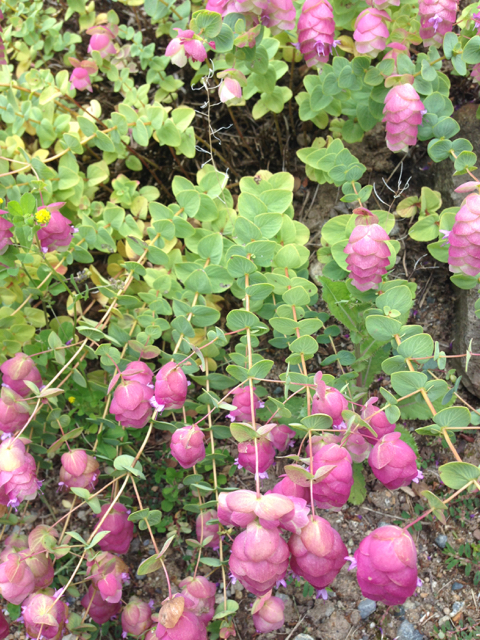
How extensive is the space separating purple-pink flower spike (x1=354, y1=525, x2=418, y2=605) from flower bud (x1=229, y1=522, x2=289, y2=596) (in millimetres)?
141

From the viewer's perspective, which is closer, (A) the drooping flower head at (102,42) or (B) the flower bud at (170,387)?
(B) the flower bud at (170,387)

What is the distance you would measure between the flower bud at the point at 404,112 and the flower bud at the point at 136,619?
1.41 m

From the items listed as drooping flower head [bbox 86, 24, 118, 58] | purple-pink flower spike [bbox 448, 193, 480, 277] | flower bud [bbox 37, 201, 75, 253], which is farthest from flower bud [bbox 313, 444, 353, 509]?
drooping flower head [bbox 86, 24, 118, 58]

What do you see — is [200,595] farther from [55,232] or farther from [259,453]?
[55,232]

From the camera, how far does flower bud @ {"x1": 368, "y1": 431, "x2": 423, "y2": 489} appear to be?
957 millimetres

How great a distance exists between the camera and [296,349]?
1.19 m

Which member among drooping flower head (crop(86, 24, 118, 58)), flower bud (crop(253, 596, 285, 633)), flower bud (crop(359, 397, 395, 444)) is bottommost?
flower bud (crop(253, 596, 285, 633))

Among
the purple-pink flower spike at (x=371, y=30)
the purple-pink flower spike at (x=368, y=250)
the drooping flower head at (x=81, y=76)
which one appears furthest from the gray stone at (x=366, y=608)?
the drooping flower head at (x=81, y=76)

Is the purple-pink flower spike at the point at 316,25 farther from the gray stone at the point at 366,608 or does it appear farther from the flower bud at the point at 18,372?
the gray stone at the point at 366,608

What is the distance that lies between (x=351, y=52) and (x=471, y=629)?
1.80 metres

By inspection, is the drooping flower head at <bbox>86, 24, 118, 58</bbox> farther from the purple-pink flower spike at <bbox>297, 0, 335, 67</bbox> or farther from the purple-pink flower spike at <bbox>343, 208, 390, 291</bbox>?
the purple-pink flower spike at <bbox>343, 208, 390, 291</bbox>

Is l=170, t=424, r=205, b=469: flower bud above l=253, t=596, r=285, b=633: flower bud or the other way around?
above

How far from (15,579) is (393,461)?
875mm

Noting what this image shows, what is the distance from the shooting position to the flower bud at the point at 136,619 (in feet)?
4.29
